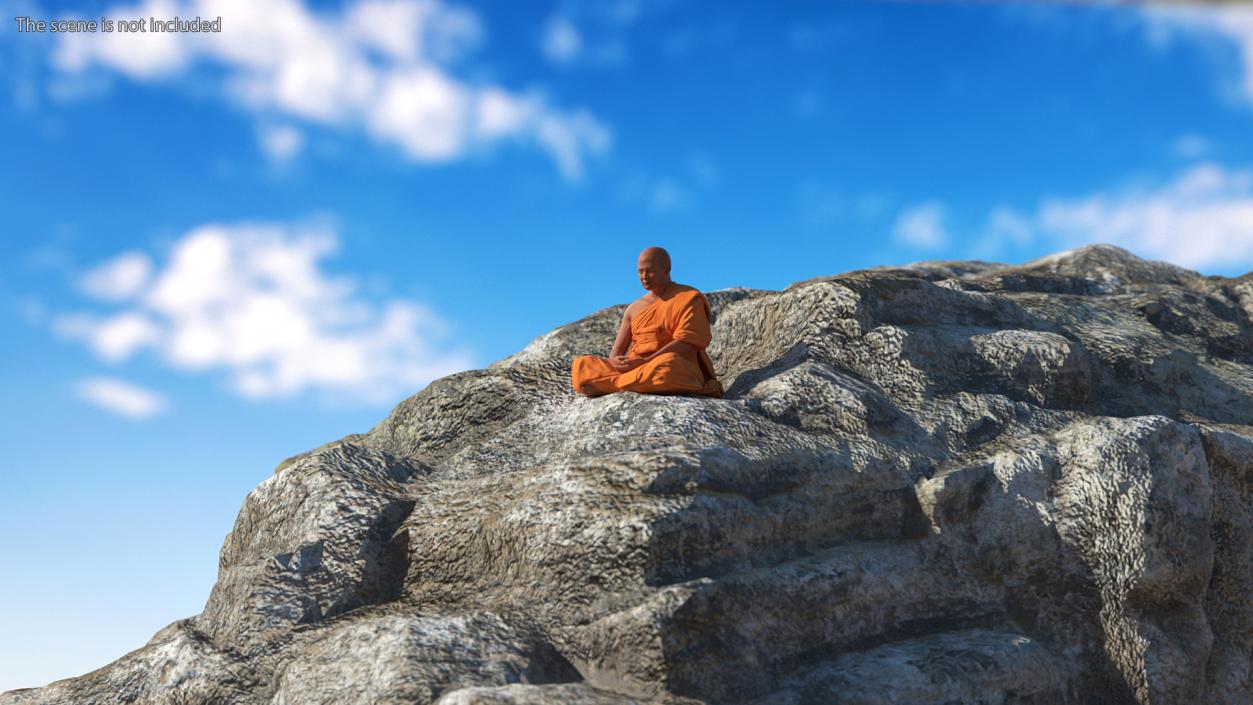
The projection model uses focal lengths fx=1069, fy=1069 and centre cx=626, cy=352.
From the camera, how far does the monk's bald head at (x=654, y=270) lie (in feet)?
43.1

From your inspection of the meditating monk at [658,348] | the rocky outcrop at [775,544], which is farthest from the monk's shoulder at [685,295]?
the rocky outcrop at [775,544]

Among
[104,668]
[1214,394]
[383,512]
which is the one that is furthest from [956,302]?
[104,668]

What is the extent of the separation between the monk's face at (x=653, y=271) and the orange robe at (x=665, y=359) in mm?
112

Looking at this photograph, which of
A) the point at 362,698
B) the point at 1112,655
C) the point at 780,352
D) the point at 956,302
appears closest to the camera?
the point at 362,698

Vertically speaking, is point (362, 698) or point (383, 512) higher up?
point (383, 512)

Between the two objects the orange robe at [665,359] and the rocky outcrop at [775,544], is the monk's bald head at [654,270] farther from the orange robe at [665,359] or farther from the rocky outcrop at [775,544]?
the rocky outcrop at [775,544]

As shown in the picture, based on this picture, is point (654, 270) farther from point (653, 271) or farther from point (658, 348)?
point (658, 348)

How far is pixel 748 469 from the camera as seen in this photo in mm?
10523

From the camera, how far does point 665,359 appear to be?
11984 millimetres

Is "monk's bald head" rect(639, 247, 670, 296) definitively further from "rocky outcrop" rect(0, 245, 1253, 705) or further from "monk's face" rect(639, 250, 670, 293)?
"rocky outcrop" rect(0, 245, 1253, 705)

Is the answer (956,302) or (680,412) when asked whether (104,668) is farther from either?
(956,302)

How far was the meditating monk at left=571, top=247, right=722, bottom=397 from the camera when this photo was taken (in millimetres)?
11969

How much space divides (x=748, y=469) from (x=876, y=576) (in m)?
1.62

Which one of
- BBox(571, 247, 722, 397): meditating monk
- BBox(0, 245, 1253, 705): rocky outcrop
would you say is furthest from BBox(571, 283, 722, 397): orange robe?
BBox(0, 245, 1253, 705): rocky outcrop
